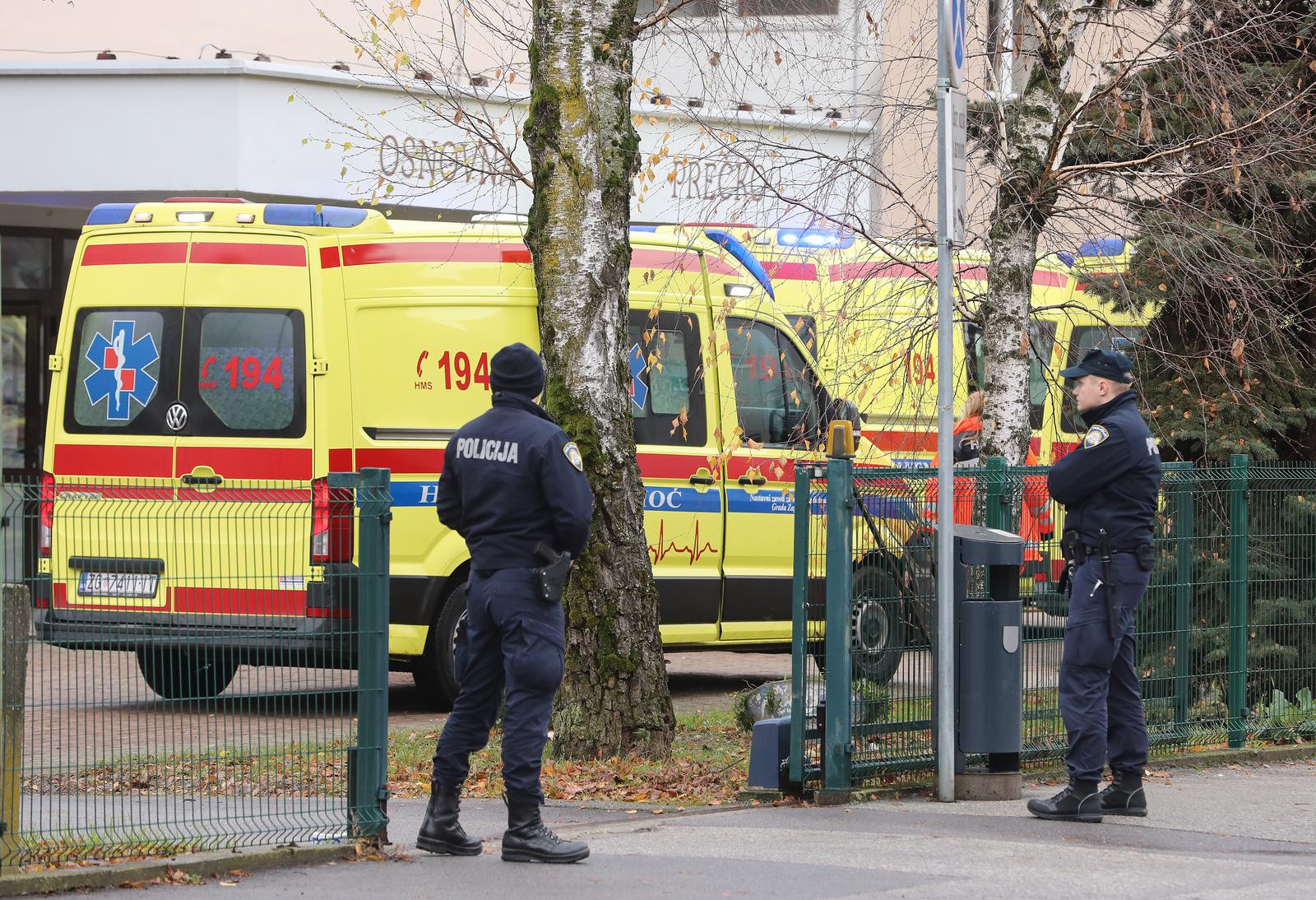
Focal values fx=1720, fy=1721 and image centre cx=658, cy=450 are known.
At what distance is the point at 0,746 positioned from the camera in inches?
220

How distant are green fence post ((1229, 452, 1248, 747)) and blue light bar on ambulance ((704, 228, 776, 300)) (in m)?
3.33

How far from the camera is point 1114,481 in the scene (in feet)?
23.9

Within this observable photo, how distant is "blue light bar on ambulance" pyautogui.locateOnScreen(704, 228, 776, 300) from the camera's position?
11.4 metres

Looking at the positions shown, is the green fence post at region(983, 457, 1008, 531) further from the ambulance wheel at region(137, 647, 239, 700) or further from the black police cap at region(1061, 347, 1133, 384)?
the ambulance wheel at region(137, 647, 239, 700)

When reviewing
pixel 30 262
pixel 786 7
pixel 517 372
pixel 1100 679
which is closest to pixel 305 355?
pixel 517 372

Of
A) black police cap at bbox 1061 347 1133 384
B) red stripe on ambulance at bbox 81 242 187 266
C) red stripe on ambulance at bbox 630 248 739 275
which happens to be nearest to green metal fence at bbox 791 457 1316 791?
black police cap at bbox 1061 347 1133 384

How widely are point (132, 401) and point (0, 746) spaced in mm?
5479

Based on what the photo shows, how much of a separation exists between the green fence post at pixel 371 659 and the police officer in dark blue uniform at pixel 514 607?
0.22m

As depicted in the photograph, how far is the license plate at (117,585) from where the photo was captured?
5.94m

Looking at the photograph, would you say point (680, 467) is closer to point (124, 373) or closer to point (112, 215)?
point (124, 373)

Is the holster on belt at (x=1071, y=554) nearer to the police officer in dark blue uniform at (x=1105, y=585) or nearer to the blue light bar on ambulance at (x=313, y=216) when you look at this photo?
the police officer in dark blue uniform at (x=1105, y=585)

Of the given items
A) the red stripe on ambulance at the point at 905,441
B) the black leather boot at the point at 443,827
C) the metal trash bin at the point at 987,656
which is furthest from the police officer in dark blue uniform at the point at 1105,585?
the red stripe on ambulance at the point at 905,441

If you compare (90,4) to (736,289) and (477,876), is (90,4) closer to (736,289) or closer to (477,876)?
(736,289)

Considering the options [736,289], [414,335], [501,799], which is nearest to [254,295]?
[414,335]
